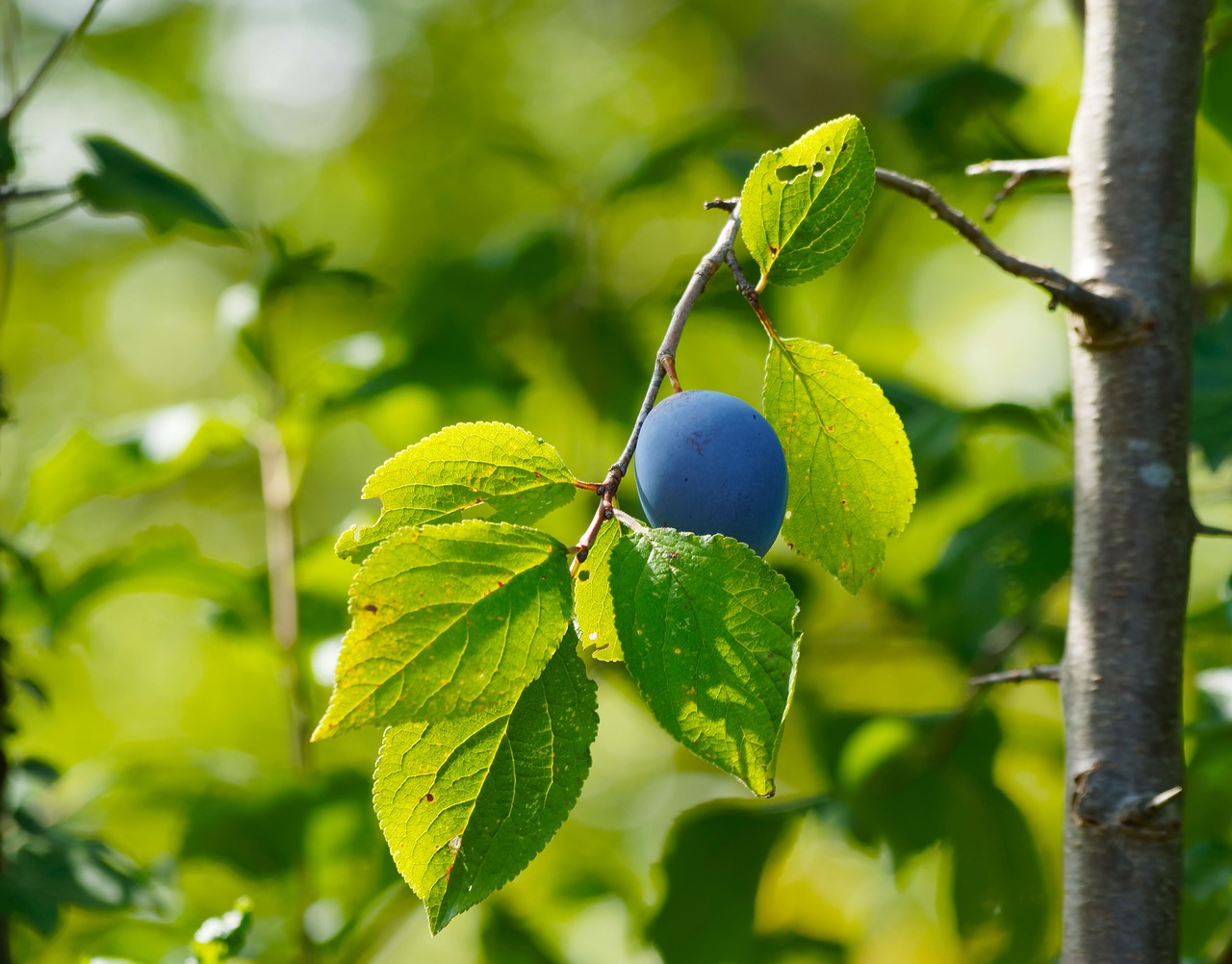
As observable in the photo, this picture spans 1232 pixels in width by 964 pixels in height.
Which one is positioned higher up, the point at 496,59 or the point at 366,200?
the point at 496,59

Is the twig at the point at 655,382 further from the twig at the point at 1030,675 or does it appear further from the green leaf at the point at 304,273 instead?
the green leaf at the point at 304,273

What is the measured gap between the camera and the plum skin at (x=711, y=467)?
1.55ft

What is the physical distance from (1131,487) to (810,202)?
0.29 metres

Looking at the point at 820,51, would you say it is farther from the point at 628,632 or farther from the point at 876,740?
the point at 628,632

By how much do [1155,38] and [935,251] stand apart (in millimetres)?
2408

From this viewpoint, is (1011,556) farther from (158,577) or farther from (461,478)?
(158,577)

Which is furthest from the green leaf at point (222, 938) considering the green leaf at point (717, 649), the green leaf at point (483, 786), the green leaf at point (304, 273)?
the green leaf at point (304, 273)

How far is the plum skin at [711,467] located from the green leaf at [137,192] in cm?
57

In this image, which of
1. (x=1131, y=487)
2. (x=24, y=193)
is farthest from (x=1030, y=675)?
(x=24, y=193)

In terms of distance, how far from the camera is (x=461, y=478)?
18.1 inches

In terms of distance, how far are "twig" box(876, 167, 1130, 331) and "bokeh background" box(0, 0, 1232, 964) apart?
1.33ft

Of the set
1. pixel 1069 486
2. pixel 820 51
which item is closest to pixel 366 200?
pixel 820 51

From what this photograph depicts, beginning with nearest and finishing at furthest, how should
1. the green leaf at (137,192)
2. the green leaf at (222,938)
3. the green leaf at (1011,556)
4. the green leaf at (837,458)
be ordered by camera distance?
the green leaf at (837,458) < the green leaf at (222,938) < the green leaf at (137,192) < the green leaf at (1011,556)

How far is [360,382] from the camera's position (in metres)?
1.19
